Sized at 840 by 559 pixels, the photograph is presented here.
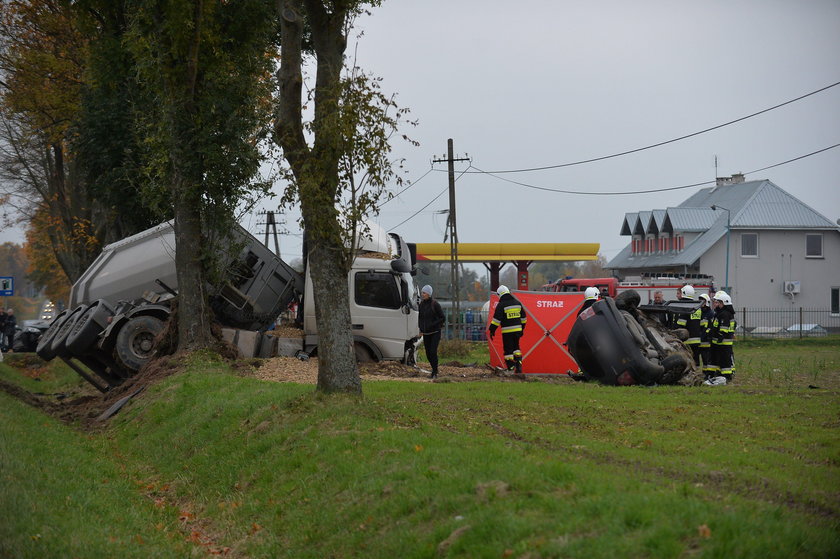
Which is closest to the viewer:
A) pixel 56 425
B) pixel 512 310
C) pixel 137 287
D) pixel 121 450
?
pixel 121 450

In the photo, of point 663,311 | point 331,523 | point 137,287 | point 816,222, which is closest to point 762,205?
point 816,222

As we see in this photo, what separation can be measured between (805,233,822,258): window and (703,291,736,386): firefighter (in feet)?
141

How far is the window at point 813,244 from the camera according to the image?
57781 mm

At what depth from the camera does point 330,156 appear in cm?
1198

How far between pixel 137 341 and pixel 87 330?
1106 mm

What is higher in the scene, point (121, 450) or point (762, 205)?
point (762, 205)

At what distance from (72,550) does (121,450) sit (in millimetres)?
7803

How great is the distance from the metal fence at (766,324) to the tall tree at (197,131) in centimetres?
1913

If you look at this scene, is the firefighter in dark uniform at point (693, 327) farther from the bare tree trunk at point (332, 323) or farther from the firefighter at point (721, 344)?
the bare tree trunk at point (332, 323)

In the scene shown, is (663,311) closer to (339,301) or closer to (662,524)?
(339,301)

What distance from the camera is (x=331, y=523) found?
321 inches

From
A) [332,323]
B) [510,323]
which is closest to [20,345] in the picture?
[510,323]

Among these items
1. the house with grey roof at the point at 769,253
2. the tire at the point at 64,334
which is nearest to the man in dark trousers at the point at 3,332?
the tire at the point at 64,334

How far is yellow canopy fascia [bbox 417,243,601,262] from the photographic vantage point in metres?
52.4
